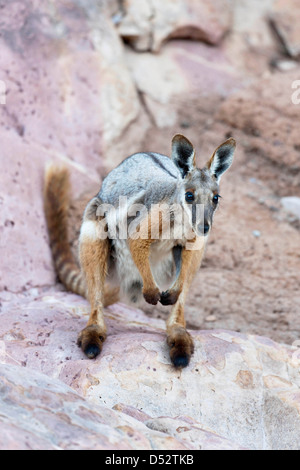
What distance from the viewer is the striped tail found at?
17.1 ft

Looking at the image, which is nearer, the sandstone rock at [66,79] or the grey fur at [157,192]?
the grey fur at [157,192]

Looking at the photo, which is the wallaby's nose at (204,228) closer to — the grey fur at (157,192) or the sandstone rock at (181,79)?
the grey fur at (157,192)

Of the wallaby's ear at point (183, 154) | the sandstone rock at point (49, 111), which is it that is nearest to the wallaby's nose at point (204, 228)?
the wallaby's ear at point (183, 154)

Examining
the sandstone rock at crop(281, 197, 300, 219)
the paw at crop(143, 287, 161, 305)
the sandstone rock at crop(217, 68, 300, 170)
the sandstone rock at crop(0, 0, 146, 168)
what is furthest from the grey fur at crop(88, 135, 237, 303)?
the sandstone rock at crop(217, 68, 300, 170)

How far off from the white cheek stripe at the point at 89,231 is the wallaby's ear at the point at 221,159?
3.26ft

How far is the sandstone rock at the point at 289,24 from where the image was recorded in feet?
29.1

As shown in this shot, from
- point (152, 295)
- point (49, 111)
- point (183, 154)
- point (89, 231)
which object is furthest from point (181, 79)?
point (152, 295)

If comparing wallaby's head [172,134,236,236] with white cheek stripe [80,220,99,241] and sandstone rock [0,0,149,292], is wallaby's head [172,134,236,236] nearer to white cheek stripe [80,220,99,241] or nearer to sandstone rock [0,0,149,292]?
white cheek stripe [80,220,99,241]

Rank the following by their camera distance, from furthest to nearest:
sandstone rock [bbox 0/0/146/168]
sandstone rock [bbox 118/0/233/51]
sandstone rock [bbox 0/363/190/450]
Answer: sandstone rock [bbox 118/0/233/51] < sandstone rock [bbox 0/0/146/168] < sandstone rock [bbox 0/363/190/450]

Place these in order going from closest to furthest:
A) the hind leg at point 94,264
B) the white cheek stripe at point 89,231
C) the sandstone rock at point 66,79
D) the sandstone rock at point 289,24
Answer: the hind leg at point 94,264
the white cheek stripe at point 89,231
the sandstone rock at point 66,79
the sandstone rock at point 289,24

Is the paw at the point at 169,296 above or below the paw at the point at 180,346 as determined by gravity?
above

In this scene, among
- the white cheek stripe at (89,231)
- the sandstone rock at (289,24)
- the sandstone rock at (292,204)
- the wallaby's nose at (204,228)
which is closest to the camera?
the wallaby's nose at (204,228)

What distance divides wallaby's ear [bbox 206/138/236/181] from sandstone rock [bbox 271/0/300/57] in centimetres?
544
